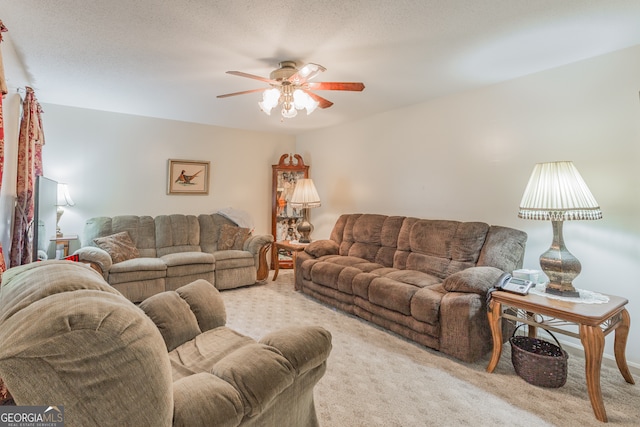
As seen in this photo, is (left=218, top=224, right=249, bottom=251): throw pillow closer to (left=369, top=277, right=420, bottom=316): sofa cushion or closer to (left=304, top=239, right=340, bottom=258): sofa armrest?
(left=304, top=239, right=340, bottom=258): sofa armrest

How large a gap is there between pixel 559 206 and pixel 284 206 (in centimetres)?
418

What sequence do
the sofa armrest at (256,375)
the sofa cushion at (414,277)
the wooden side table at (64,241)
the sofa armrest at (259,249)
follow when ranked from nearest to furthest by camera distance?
the sofa armrest at (256,375) → the sofa cushion at (414,277) → the wooden side table at (64,241) → the sofa armrest at (259,249)

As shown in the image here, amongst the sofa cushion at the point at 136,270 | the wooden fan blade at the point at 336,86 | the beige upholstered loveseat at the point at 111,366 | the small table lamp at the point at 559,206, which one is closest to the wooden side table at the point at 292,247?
the sofa cushion at the point at 136,270

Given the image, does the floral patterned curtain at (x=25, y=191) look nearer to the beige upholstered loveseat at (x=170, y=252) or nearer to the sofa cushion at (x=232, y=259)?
the beige upholstered loveseat at (x=170, y=252)

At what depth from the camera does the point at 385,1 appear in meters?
1.85

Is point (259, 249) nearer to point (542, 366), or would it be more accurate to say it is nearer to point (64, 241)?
point (64, 241)

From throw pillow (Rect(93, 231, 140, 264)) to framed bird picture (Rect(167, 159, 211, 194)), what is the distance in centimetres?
105

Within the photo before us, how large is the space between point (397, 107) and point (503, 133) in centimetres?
142

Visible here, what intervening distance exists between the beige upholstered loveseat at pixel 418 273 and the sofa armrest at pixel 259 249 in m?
0.72

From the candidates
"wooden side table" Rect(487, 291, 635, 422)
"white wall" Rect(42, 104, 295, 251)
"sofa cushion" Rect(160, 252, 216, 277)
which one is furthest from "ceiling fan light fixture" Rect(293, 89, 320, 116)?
"white wall" Rect(42, 104, 295, 251)

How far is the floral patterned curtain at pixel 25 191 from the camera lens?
104 inches

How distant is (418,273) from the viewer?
10.8 feet

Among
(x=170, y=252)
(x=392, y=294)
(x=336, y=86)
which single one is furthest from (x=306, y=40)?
(x=170, y=252)

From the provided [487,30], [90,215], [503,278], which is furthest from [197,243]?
[487,30]
